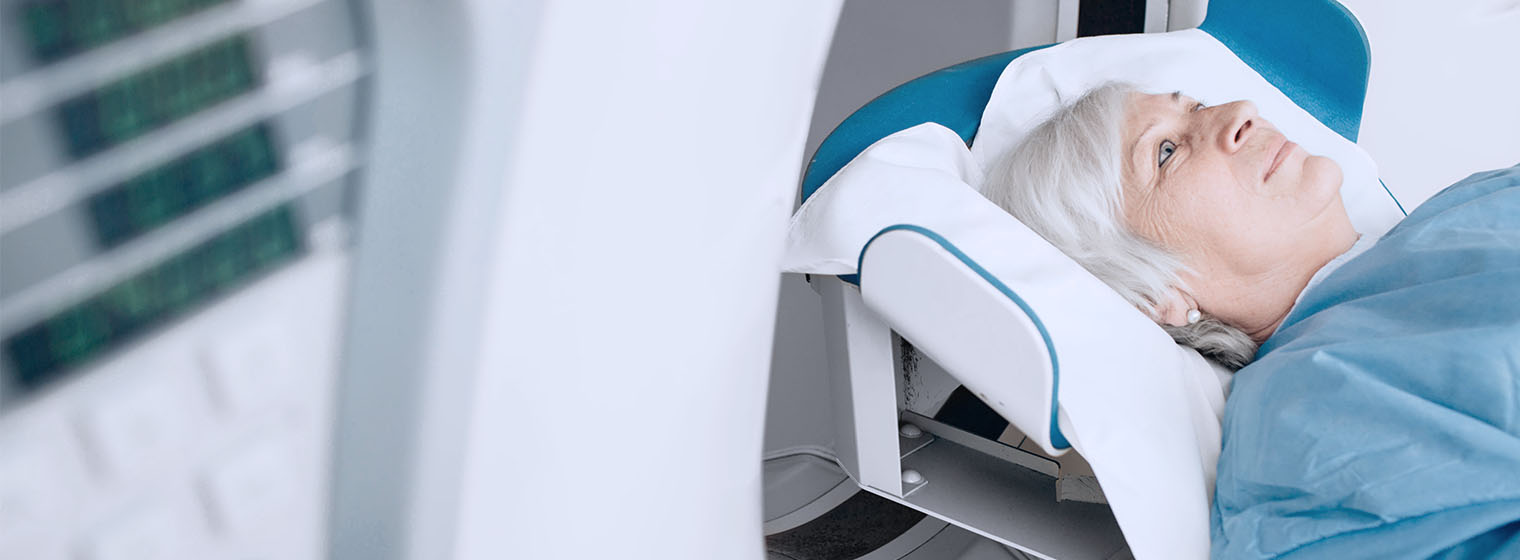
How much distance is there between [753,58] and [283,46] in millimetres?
173

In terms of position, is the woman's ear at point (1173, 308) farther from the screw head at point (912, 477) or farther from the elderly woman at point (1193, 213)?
the screw head at point (912, 477)

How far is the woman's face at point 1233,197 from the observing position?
1.23 meters

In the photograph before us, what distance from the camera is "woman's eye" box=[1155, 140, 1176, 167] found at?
128 cm

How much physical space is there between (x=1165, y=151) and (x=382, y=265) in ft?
3.69

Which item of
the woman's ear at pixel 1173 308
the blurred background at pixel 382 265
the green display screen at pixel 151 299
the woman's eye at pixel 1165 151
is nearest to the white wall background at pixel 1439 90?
the woman's eye at pixel 1165 151

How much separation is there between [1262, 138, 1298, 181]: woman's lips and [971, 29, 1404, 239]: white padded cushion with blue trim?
201mm

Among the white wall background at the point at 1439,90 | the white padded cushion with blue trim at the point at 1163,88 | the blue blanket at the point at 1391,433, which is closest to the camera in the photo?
the blue blanket at the point at 1391,433

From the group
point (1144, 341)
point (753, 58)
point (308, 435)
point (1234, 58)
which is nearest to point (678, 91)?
point (753, 58)

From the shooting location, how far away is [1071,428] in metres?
0.94

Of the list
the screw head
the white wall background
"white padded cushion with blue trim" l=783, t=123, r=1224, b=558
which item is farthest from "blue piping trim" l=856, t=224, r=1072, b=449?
the white wall background

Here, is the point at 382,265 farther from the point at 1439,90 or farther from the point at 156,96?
the point at 1439,90

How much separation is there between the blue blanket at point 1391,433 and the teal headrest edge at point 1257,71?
48 centimetres

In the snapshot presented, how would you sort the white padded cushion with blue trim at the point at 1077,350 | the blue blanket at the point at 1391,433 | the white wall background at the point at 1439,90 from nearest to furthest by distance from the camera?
the blue blanket at the point at 1391,433 < the white padded cushion with blue trim at the point at 1077,350 < the white wall background at the point at 1439,90

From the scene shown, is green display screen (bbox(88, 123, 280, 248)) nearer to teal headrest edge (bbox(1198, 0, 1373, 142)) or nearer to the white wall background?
teal headrest edge (bbox(1198, 0, 1373, 142))
